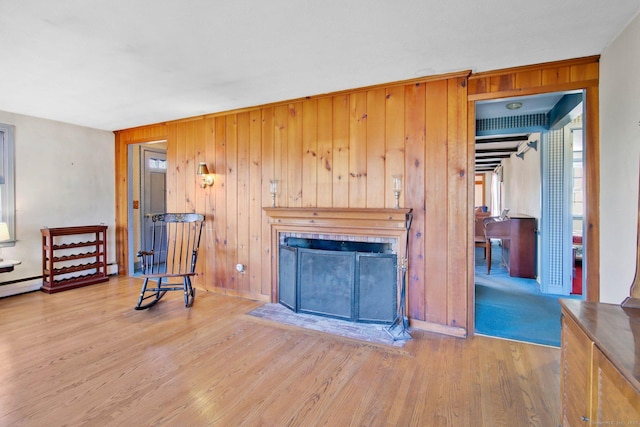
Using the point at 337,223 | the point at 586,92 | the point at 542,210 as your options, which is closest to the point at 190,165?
the point at 337,223

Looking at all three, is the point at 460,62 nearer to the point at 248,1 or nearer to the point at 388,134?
the point at 388,134

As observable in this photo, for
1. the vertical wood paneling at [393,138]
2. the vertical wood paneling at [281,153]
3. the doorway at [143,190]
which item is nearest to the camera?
the vertical wood paneling at [393,138]

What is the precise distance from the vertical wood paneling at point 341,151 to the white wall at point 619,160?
1.98 meters

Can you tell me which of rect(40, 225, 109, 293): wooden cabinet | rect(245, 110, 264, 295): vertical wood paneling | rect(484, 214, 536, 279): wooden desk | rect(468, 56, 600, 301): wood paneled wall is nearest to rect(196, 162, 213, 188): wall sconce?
rect(245, 110, 264, 295): vertical wood paneling

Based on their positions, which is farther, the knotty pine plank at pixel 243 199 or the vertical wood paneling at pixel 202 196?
the vertical wood paneling at pixel 202 196

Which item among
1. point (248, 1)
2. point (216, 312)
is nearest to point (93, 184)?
point (216, 312)

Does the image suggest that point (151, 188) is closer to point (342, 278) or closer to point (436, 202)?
point (342, 278)

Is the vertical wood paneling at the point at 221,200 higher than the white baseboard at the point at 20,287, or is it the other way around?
the vertical wood paneling at the point at 221,200

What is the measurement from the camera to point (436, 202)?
2809 millimetres

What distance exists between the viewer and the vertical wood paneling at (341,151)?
3.16 m

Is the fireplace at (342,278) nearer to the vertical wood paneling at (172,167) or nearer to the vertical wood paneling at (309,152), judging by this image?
the vertical wood paneling at (309,152)

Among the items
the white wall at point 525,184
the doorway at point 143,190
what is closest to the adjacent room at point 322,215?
the white wall at point 525,184

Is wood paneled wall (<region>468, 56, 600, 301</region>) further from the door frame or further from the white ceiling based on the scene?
the white ceiling

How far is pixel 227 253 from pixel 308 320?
1.48 meters
